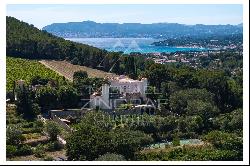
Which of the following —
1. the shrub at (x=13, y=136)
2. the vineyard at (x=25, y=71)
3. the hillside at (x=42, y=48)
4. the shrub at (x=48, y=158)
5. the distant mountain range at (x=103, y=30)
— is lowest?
the shrub at (x=48, y=158)

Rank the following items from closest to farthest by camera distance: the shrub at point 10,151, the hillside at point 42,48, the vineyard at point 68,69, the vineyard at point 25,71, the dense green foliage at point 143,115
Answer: the dense green foliage at point 143,115 < the shrub at point 10,151 < the vineyard at point 25,71 < the vineyard at point 68,69 < the hillside at point 42,48

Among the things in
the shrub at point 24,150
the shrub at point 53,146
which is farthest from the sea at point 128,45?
the shrub at point 24,150

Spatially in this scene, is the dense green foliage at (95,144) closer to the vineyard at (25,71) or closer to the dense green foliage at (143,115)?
the dense green foliage at (143,115)

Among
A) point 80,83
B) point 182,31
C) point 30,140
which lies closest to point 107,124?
point 30,140

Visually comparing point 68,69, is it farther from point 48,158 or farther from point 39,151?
point 48,158

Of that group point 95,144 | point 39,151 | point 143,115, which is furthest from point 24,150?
point 143,115

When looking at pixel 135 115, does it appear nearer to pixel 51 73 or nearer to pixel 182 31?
pixel 51 73

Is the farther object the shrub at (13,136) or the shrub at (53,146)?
the shrub at (53,146)

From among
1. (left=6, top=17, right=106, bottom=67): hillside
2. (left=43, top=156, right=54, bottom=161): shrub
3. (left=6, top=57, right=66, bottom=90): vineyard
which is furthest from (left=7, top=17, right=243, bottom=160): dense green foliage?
(left=6, top=17, right=106, bottom=67): hillside
